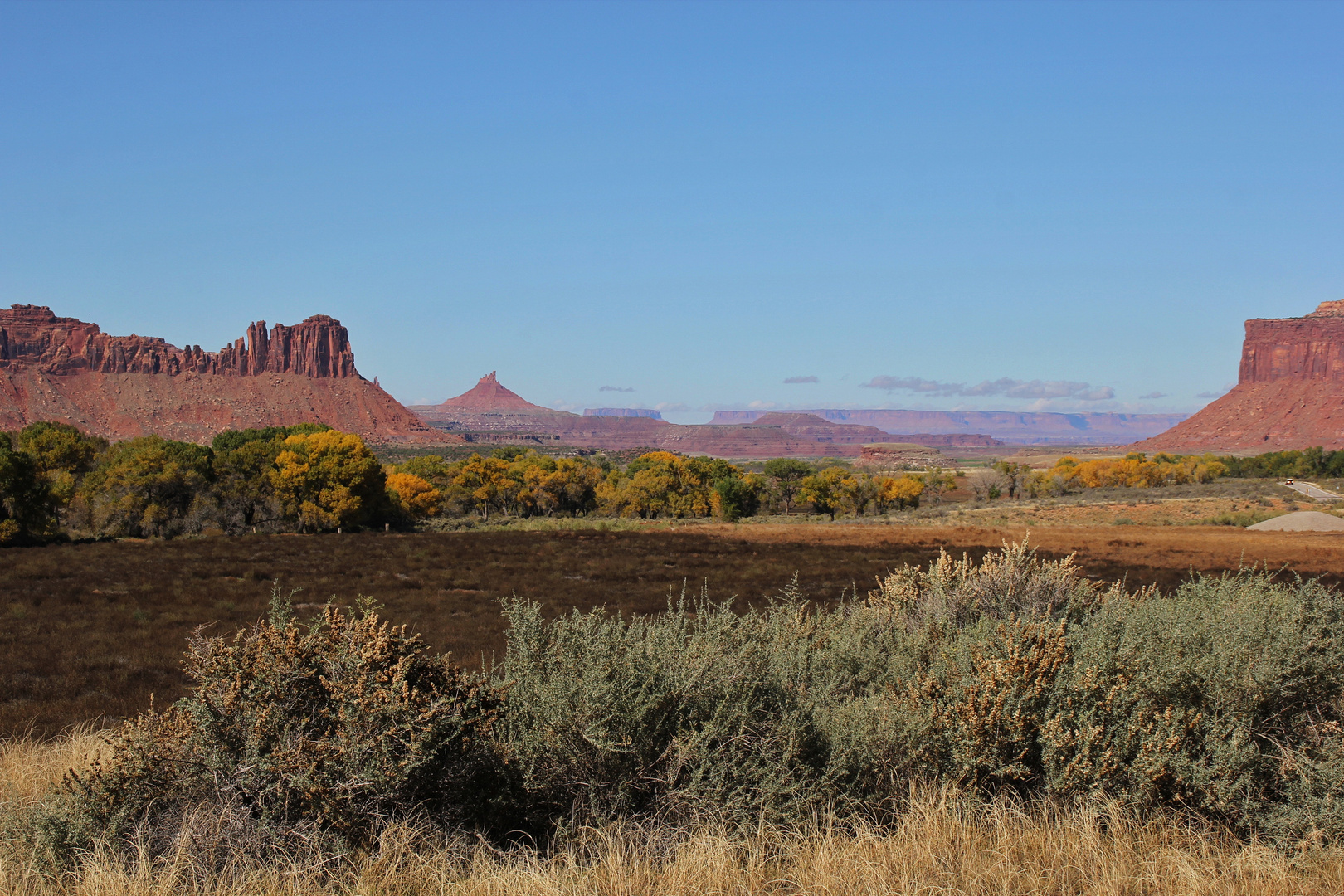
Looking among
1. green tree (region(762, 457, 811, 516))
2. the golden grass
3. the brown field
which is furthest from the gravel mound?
the golden grass

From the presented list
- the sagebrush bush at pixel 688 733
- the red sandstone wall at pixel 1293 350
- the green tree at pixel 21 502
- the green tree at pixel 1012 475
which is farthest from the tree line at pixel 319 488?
the red sandstone wall at pixel 1293 350

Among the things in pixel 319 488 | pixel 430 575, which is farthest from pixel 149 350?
pixel 430 575

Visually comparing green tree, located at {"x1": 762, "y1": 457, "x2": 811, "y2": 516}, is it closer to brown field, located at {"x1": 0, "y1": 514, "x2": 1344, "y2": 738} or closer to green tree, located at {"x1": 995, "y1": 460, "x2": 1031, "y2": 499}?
green tree, located at {"x1": 995, "y1": 460, "x2": 1031, "y2": 499}

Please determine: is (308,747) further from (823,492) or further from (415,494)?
(823,492)

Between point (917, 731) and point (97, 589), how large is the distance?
25.1 metres

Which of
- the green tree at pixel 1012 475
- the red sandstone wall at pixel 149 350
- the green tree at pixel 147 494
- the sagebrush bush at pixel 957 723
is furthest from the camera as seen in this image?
the red sandstone wall at pixel 149 350

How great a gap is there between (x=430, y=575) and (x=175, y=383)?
174 metres

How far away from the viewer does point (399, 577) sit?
27594mm

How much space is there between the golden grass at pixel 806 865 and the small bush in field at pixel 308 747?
0.73 ft

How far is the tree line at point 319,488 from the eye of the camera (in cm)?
4447

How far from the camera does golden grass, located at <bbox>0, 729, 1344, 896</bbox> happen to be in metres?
3.58

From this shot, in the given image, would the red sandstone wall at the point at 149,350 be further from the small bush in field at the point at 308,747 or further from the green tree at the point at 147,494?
the small bush in field at the point at 308,747

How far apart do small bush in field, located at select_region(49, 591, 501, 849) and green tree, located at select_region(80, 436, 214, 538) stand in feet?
153

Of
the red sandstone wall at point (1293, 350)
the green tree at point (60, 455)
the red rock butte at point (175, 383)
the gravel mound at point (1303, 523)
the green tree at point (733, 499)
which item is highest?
the red sandstone wall at point (1293, 350)
